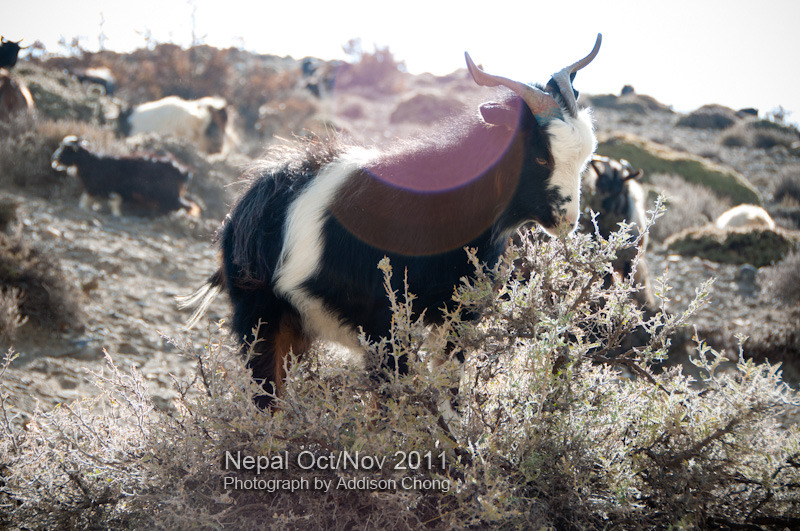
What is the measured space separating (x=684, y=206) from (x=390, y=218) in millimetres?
13285

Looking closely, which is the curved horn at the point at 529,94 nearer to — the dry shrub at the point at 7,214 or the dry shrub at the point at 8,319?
the dry shrub at the point at 8,319

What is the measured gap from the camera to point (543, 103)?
2928 millimetres

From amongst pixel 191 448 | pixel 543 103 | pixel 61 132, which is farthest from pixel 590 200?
pixel 61 132

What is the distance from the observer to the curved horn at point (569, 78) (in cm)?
301

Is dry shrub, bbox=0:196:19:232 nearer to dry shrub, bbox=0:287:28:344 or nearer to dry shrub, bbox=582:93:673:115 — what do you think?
dry shrub, bbox=0:287:28:344

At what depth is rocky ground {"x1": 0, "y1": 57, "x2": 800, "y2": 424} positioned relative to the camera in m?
4.37

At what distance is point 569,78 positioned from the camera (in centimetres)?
311

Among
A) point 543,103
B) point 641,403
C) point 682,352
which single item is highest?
point 543,103

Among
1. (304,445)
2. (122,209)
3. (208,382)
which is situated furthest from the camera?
(122,209)

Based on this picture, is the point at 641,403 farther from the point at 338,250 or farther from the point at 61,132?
the point at 61,132

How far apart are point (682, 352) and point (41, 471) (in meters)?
6.08

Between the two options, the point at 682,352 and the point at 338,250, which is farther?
the point at 682,352

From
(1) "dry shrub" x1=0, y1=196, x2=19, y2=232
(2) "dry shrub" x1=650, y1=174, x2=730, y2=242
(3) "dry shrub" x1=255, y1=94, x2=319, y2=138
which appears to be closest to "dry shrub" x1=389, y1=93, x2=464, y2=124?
(3) "dry shrub" x1=255, y1=94, x2=319, y2=138

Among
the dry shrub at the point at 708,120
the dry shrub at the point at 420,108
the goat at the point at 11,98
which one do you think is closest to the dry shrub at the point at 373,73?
the dry shrub at the point at 420,108
